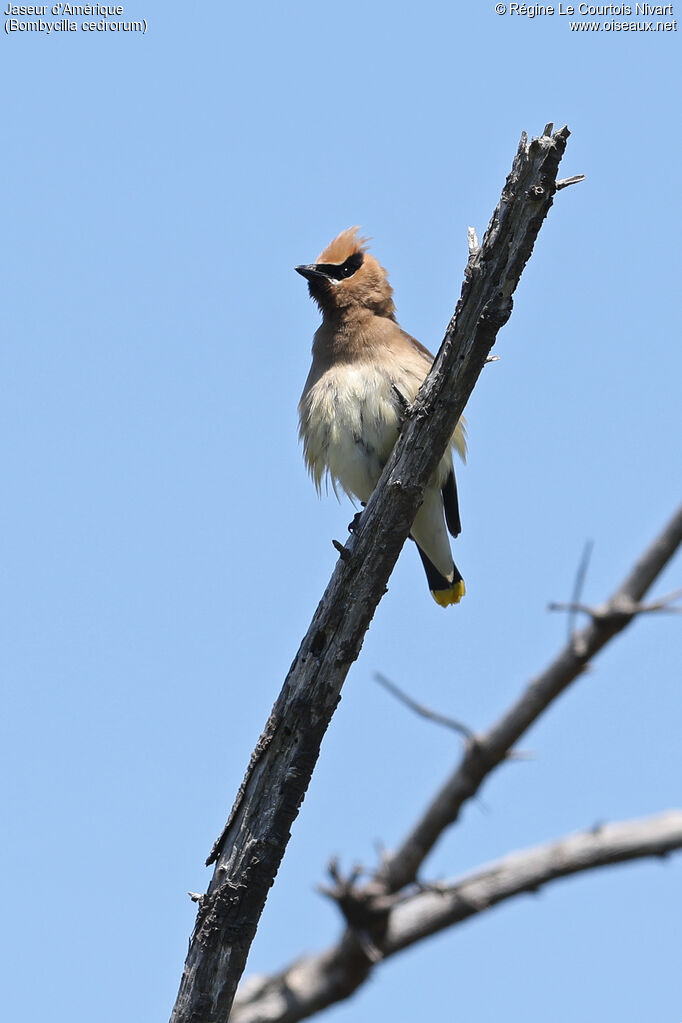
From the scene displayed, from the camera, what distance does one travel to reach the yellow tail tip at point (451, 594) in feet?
26.9

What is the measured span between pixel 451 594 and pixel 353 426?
1577 mm

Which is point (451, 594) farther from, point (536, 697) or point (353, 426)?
point (536, 697)

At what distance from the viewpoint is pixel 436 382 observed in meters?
5.34

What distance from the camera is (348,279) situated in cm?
815

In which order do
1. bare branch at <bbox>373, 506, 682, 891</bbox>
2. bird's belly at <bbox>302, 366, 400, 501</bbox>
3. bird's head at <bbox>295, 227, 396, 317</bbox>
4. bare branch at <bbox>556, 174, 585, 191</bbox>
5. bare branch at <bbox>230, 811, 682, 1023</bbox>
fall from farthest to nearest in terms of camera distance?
bird's head at <bbox>295, 227, 396, 317</bbox>, bird's belly at <bbox>302, 366, 400, 501</bbox>, bare branch at <bbox>556, 174, 585, 191</bbox>, bare branch at <bbox>230, 811, 682, 1023</bbox>, bare branch at <bbox>373, 506, 682, 891</bbox>

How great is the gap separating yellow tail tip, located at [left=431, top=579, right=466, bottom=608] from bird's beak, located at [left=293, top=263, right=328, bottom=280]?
2.03 m

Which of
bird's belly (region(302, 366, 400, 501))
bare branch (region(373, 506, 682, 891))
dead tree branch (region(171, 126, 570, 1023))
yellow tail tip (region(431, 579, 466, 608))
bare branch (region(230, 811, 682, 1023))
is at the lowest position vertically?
bare branch (region(230, 811, 682, 1023))

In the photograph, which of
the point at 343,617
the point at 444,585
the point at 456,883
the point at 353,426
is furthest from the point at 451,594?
the point at 456,883

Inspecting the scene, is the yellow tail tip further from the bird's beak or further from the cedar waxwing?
the bird's beak

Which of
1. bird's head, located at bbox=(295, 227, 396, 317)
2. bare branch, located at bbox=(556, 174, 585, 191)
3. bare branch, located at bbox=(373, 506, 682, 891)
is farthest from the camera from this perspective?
bird's head, located at bbox=(295, 227, 396, 317)

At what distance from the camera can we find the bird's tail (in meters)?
8.19

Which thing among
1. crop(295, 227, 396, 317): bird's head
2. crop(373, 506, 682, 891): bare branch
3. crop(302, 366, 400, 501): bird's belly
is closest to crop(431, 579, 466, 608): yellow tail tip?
crop(302, 366, 400, 501): bird's belly

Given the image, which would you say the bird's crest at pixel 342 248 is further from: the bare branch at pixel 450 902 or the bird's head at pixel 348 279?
the bare branch at pixel 450 902

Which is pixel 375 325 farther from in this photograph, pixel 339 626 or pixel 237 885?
pixel 237 885
